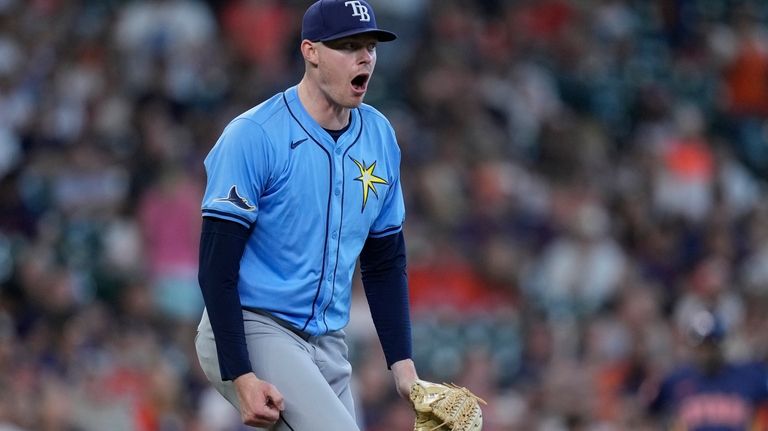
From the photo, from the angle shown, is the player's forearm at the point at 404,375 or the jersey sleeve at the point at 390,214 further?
the jersey sleeve at the point at 390,214

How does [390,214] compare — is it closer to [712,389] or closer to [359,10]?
[359,10]

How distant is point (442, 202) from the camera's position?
36.2 ft

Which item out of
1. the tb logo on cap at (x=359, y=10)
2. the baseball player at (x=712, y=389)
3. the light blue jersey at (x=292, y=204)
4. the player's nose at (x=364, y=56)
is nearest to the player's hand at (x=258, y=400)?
the light blue jersey at (x=292, y=204)

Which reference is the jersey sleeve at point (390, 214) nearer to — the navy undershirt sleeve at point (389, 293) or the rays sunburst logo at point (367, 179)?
the navy undershirt sleeve at point (389, 293)

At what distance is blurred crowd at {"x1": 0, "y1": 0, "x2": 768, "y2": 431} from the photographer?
9.38 m

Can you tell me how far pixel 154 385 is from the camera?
9.01 m

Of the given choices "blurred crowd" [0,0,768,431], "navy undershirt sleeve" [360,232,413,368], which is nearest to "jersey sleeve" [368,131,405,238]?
"navy undershirt sleeve" [360,232,413,368]

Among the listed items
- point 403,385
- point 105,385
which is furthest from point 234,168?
point 105,385

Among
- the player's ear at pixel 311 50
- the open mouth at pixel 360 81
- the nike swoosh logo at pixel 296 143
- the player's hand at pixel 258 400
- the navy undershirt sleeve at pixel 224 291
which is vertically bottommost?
the player's hand at pixel 258 400

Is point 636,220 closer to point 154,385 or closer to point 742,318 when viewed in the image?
point 742,318

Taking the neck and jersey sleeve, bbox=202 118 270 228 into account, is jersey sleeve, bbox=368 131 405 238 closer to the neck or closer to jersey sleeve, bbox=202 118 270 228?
the neck

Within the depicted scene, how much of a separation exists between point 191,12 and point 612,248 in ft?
12.9

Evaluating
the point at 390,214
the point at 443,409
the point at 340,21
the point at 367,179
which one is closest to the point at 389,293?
the point at 390,214

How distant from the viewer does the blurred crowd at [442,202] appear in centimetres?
938
